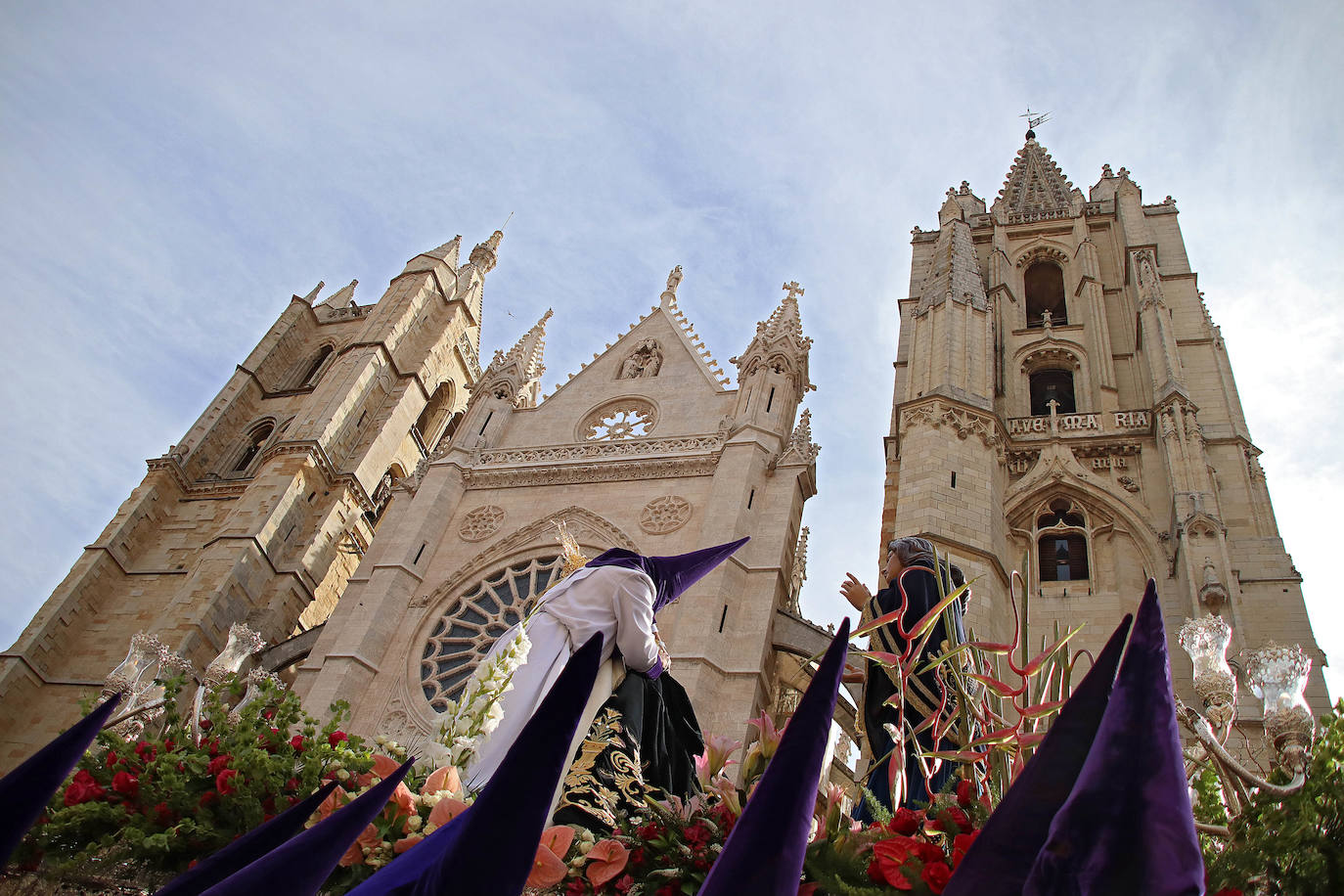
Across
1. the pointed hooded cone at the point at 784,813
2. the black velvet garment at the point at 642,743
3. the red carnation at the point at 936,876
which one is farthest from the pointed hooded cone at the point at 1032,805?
the black velvet garment at the point at 642,743

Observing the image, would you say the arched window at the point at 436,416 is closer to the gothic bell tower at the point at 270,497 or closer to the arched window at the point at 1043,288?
the gothic bell tower at the point at 270,497

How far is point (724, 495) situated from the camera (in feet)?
41.2

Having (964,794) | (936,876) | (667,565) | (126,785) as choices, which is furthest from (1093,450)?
(126,785)

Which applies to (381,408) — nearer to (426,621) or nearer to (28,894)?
(426,621)

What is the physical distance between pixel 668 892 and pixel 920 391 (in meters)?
11.9

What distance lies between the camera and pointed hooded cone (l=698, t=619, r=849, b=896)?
184 centimetres

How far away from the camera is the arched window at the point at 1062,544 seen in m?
12.5

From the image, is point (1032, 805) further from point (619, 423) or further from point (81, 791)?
point (619, 423)

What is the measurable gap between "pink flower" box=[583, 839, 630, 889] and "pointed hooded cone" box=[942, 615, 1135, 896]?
136 centimetres

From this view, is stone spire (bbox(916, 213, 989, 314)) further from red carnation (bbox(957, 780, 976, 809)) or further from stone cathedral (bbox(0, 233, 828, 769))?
red carnation (bbox(957, 780, 976, 809))

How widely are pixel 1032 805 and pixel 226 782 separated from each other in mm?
2933

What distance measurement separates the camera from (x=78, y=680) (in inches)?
609

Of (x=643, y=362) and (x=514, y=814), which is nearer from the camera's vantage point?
(x=514, y=814)

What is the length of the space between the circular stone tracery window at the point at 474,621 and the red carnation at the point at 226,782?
316 inches
